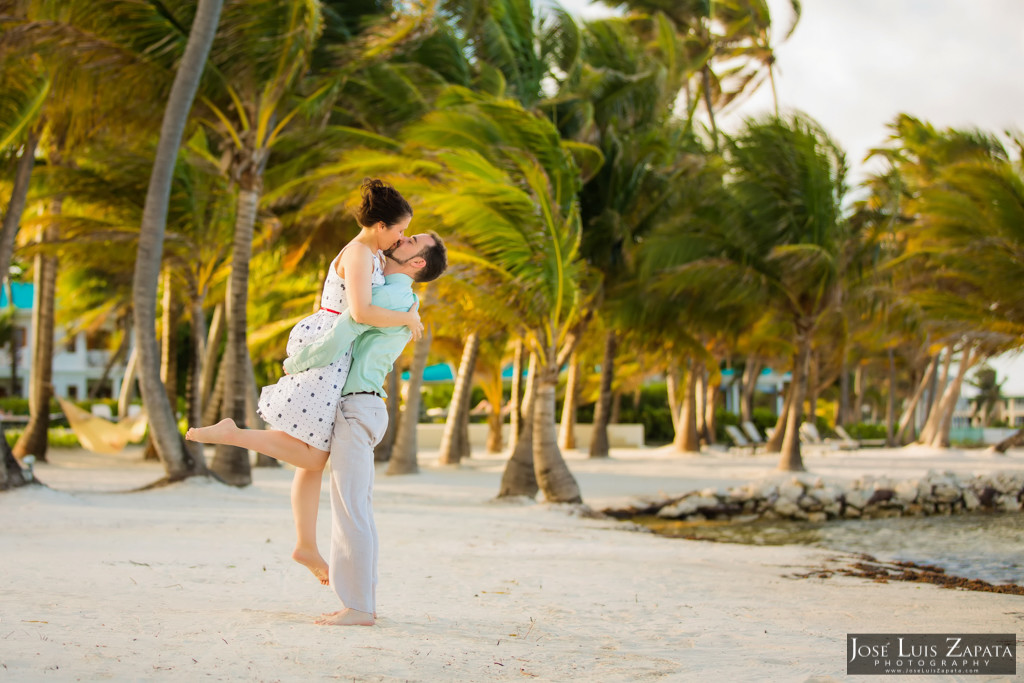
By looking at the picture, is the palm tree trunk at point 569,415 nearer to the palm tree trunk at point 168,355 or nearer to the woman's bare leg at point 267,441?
the palm tree trunk at point 168,355

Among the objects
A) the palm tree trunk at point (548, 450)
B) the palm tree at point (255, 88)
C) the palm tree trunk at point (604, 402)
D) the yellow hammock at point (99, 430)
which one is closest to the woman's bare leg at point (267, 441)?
the palm tree trunk at point (548, 450)

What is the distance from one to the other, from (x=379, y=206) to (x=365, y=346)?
21.0 inches

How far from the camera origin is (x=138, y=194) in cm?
1345

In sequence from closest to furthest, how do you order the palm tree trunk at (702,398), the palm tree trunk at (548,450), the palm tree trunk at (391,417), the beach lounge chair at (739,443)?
the palm tree trunk at (548,450)
the palm tree trunk at (391,417)
the palm tree trunk at (702,398)
the beach lounge chair at (739,443)

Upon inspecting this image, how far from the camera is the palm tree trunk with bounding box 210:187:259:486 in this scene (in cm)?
1057

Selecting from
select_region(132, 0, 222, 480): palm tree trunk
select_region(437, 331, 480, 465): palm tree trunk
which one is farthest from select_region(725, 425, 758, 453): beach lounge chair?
select_region(132, 0, 222, 480): palm tree trunk

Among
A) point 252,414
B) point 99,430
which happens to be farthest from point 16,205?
point 252,414

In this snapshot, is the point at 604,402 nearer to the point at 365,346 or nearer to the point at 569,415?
the point at 569,415

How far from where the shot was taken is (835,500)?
Answer: 39.8 feet

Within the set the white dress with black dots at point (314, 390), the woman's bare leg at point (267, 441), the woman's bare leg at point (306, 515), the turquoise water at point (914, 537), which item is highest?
the white dress with black dots at point (314, 390)

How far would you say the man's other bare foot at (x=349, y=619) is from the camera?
346cm

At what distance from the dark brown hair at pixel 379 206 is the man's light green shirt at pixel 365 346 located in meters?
0.23

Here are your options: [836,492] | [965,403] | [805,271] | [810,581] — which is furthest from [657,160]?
[965,403]

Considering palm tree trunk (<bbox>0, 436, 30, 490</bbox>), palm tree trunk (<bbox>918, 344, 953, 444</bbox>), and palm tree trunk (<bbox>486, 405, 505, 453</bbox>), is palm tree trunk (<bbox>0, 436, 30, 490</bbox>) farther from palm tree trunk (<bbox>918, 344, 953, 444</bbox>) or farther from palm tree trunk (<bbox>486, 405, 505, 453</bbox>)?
palm tree trunk (<bbox>918, 344, 953, 444</bbox>)
